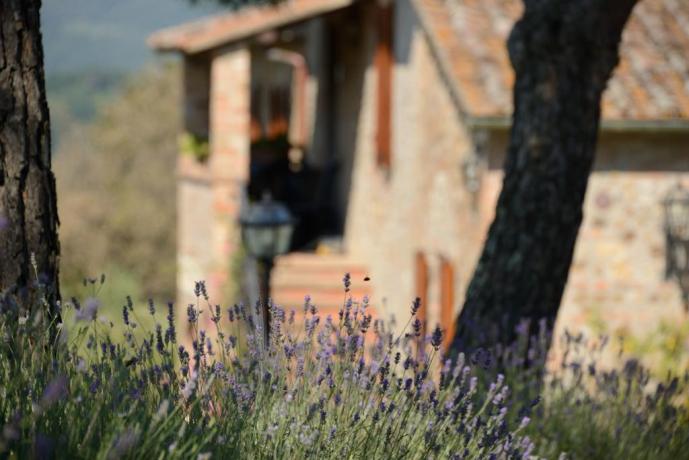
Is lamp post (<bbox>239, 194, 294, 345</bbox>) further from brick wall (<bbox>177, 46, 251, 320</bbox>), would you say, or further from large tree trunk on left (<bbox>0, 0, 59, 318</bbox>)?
brick wall (<bbox>177, 46, 251, 320</bbox>)

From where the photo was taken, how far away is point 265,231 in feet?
26.5

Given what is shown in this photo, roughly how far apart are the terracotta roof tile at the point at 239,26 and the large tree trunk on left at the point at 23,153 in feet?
32.0

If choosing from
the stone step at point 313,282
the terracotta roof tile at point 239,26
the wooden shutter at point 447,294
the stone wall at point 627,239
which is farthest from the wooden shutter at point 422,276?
the terracotta roof tile at point 239,26

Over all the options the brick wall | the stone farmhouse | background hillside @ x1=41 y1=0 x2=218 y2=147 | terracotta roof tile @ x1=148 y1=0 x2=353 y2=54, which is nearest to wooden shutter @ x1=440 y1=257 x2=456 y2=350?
the stone farmhouse

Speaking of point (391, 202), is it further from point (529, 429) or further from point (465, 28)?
point (529, 429)

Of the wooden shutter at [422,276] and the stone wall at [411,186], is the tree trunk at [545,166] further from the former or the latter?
the wooden shutter at [422,276]

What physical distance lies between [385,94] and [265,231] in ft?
16.1

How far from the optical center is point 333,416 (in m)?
3.19

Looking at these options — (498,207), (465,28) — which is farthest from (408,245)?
(498,207)

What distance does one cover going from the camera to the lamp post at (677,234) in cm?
916

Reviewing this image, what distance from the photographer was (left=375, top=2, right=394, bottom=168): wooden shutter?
12.5 metres

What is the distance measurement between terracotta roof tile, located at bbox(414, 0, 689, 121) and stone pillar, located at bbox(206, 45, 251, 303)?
155 inches

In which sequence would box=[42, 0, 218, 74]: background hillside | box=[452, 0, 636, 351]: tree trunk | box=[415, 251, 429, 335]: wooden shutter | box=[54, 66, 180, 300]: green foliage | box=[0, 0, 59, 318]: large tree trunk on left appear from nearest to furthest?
box=[0, 0, 59, 318]: large tree trunk on left
box=[452, 0, 636, 351]: tree trunk
box=[415, 251, 429, 335]: wooden shutter
box=[54, 66, 180, 300]: green foliage
box=[42, 0, 218, 74]: background hillside

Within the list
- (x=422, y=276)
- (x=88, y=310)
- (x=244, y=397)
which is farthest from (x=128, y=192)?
(x=88, y=310)
